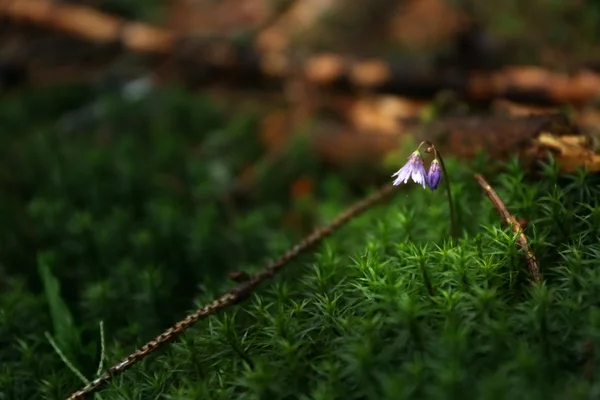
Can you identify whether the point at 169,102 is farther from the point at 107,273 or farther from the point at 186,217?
the point at 107,273

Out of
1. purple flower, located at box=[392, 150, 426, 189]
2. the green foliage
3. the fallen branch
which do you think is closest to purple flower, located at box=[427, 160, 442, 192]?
purple flower, located at box=[392, 150, 426, 189]

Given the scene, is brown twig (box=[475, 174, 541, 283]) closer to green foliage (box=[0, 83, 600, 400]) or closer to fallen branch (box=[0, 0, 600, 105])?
green foliage (box=[0, 83, 600, 400])

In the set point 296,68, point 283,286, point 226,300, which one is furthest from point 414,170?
point 296,68

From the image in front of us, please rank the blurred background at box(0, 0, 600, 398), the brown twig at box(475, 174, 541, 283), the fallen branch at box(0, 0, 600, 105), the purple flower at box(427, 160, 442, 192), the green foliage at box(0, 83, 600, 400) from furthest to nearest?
the fallen branch at box(0, 0, 600, 105) → the blurred background at box(0, 0, 600, 398) → the purple flower at box(427, 160, 442, 192) → the brown twig at box(475, 174, 541, 283) → the green foliage at box(0, 83, 600, 400)

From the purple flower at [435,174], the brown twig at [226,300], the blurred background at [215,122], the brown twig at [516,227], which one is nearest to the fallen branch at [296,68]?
the blurred background at [215,122]

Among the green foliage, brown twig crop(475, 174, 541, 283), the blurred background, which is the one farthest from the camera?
the blurred background

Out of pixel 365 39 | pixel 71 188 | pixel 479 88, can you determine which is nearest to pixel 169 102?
pixel 71 188

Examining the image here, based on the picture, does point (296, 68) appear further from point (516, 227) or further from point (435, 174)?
point (516, 227)
